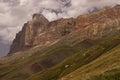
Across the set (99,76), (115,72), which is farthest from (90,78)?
(115,72)

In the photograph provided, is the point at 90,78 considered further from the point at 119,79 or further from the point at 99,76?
the point at 119,79

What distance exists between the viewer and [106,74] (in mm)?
29625

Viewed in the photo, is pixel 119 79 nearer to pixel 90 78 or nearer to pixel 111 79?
pixel 111 79

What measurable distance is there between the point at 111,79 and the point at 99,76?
4.44 feet

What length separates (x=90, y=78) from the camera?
29.5m

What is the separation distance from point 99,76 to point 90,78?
92 cm

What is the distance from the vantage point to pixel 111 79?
2877cm

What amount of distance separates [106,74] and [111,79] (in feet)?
3.29

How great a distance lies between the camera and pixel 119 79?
28766 millimetres

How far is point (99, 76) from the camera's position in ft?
97.1

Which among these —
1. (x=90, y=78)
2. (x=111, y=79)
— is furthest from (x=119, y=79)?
(x=90, y=78)

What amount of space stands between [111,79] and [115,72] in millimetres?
1746

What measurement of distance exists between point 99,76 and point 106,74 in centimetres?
72

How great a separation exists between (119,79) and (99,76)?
201 cm
